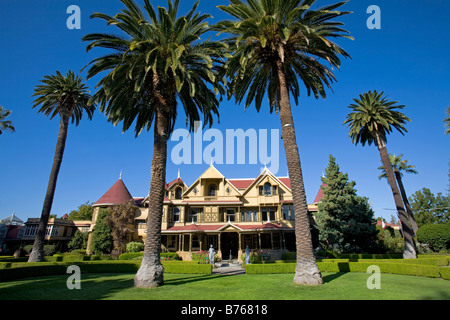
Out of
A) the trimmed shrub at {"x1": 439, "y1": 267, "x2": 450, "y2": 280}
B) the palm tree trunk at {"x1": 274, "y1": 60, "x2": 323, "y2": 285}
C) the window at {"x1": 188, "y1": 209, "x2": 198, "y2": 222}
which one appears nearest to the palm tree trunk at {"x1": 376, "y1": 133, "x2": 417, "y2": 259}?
the trimmed shrub at {"x1": 439, "y1": 267, "x2": 450, "y2": 280}

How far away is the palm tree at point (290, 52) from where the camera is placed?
42.5 ft

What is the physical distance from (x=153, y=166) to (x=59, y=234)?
135 ft

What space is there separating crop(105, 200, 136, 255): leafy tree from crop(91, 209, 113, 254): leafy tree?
1.91 ft

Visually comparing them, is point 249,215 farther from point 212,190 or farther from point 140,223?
point 140,223

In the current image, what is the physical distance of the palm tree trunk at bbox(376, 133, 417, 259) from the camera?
2516 cm

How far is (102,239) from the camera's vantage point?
33.0 meters

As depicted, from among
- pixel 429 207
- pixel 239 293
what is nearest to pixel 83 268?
pixel 239 293

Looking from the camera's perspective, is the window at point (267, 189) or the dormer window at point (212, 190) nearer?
the window at point (267, 189)

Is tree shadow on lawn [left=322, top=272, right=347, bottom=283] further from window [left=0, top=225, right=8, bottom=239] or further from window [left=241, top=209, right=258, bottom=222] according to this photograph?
window [left=0, top=225, right=8, bottom=239]

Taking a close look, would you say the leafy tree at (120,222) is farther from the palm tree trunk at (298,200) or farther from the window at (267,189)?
the palm tree trunk at (298,200)

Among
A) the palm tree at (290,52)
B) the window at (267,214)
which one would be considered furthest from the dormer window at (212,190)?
the palm tree at (290,52)

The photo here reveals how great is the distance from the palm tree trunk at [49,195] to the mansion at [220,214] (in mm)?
11877
